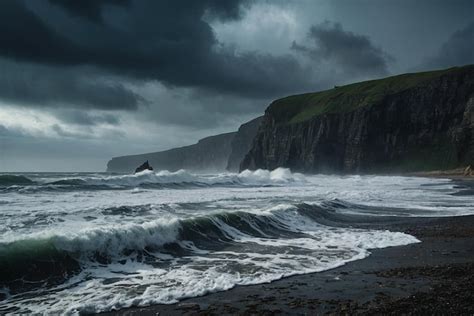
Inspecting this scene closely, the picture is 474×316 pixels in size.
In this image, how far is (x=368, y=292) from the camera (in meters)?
8.07

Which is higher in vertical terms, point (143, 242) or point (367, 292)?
point (143, 242)

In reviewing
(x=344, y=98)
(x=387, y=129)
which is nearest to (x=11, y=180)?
(x=387, y=129)

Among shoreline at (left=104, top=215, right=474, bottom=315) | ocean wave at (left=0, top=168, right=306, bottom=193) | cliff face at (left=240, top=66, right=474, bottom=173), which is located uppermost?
cliff face at (left=240, top=66, right=474, bottom=173)

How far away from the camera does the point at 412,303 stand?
711 centimetres

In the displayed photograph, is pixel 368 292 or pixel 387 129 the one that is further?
pixel 387 129

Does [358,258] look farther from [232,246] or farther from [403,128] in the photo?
[403,128]

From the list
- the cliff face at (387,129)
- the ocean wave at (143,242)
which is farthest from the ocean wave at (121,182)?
the cliff face at (387,129)

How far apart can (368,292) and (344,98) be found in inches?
4753

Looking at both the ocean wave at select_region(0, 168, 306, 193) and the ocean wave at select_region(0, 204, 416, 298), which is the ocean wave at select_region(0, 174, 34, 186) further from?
the ocean wave at select_region(0, 204, 416, 298)

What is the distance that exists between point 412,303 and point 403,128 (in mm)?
103138

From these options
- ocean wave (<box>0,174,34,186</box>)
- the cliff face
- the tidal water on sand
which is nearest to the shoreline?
the tidal water on sand

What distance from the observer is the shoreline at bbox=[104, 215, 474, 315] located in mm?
7043

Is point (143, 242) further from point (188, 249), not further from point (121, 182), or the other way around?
point (121, 182)

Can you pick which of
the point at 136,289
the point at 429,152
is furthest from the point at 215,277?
the point at 429,152
